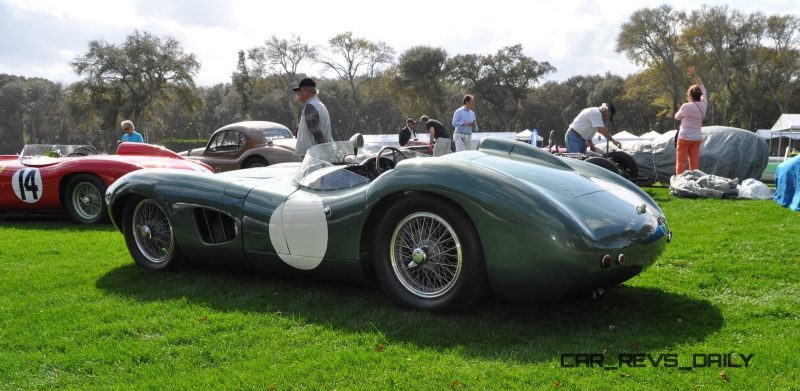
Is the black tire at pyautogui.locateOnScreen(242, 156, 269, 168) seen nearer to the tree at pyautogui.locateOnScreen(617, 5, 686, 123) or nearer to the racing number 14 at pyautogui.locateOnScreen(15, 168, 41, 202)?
the racing number 14 at pyautogui.locateOnScreen(15, 168, 41, 202)

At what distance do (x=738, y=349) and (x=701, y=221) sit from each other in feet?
14.6

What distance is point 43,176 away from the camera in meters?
8.41

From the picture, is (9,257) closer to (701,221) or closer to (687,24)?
(701,221)

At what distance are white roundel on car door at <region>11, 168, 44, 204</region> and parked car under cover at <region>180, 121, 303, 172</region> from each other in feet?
17.6

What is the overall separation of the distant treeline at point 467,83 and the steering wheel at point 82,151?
4447 cm

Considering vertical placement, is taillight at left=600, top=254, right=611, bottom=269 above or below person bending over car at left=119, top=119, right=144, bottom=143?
below

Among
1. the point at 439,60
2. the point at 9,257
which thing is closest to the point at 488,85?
the point at 439,60

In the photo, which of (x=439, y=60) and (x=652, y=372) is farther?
(x=439, y=60)

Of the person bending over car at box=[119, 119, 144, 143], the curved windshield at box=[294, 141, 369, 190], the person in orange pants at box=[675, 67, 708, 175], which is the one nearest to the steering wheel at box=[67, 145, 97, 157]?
the person bending over car at box=[119, 119, 144, 143]

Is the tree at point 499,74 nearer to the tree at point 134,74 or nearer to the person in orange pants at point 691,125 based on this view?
the tree at point 134,74

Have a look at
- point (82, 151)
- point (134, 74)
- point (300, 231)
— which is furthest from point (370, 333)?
point (134, 74)

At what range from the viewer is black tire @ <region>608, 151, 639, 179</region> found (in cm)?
1084

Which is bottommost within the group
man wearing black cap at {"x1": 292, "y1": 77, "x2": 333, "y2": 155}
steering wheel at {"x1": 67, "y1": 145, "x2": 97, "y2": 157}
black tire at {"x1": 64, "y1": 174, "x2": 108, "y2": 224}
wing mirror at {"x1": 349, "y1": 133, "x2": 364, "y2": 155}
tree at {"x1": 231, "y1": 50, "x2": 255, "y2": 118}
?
black tire at {"x1": 64, "y1": 174, "x2": 108, "y2": 224}

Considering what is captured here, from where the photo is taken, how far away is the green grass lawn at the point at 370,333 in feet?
9.48
